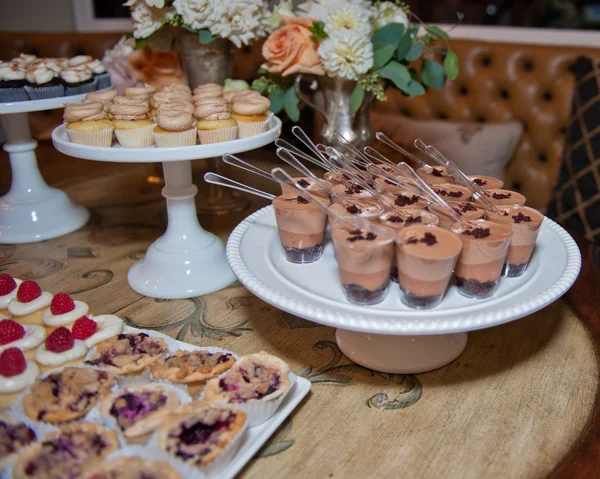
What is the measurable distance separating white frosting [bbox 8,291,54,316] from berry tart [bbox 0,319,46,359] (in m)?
0.05

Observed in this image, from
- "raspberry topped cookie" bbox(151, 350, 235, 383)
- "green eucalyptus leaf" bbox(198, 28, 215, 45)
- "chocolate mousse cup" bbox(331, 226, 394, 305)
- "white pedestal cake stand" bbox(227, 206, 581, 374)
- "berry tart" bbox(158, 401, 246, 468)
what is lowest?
"raspberry topped cookie" bbox(151, 350, 235, 383)

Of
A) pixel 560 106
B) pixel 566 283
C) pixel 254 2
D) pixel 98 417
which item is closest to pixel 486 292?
pixel 566 283

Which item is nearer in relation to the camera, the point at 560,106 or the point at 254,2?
the point at 254,2

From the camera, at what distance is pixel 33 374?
0.73 metres

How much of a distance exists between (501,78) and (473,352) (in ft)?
4.87

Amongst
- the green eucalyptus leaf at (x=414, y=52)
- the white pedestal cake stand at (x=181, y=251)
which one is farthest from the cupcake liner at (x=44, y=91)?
the green eucalyptus leaf at (x=414, y=52)

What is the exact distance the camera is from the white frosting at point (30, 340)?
78 cm

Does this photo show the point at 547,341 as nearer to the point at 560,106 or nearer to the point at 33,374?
the point at 33,374

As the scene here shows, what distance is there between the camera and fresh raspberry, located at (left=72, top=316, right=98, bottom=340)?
31.8 inches

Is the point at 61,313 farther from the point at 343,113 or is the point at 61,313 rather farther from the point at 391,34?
the point at 391,34

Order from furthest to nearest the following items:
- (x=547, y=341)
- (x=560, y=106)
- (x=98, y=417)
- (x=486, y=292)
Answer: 1. (x=560, y=106)
2. (x=547, y=341)
3. (x=486, y=292)
4. (x=98, y=417)

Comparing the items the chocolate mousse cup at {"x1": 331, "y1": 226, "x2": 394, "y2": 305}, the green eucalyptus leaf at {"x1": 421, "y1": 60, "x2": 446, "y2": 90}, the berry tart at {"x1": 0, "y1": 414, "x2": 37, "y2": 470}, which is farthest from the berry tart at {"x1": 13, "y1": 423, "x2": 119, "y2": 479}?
the green eucalyptus leaf at {"x1": 421, "y1": 60, "x2": 446, "y2": 90}

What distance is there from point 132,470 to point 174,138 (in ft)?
1.95

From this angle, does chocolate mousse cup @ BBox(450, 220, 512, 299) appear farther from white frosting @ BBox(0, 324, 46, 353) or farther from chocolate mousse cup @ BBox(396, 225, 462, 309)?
white frosting @ BBox(0, 324, 46, 353)
